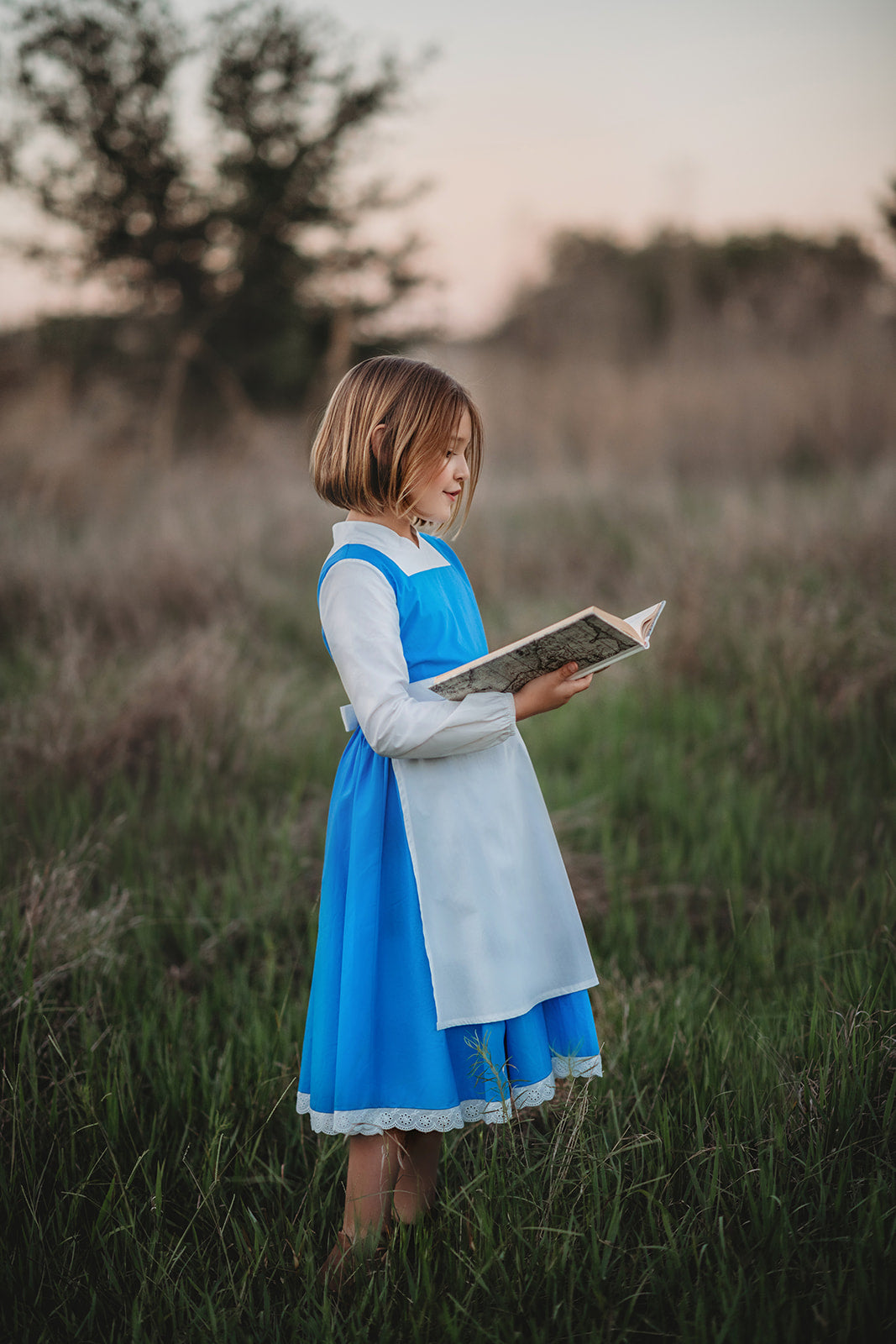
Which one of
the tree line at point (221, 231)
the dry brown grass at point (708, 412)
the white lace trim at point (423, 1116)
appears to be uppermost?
the tree line at point (221, 231)

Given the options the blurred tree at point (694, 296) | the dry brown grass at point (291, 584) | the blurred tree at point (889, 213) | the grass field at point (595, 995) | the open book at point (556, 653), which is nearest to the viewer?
the open book at point (556, 653)

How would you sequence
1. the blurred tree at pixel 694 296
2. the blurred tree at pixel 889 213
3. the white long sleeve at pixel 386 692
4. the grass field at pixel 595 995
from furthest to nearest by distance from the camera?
the blurred tree at pixel 694 296
the blurred tree at pixel 889 213
the grass field at pixel 595 995
the white long sleeve at pixel 386 692

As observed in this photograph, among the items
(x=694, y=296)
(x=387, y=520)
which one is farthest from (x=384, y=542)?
(x=694, y=296)

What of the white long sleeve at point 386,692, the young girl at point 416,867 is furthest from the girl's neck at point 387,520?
the white long sleeve at point 386,692

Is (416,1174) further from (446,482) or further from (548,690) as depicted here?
(446,482)

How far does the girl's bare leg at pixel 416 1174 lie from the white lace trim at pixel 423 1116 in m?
0.12

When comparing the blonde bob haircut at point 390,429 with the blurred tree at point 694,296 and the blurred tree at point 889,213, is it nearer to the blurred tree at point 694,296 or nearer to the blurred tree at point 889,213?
the blurred tree at point 889,213

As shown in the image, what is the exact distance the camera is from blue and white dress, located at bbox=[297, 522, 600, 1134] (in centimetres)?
154

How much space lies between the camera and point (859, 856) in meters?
3.22

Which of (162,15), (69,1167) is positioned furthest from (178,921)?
(162,15)

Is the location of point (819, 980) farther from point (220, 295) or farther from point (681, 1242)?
point (220, 295)

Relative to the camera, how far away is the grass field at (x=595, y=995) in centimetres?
161

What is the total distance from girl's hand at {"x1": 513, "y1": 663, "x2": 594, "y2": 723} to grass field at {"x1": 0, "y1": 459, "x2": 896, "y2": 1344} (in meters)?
0.73

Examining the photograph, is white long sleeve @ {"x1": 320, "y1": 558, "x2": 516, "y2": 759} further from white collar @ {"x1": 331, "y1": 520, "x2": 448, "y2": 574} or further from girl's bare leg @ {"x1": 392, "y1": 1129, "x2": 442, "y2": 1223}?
girl's bare leg @ {"x1": 392, "y1": 1129, "x2": 442, "y2": 1223}
